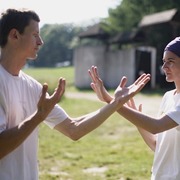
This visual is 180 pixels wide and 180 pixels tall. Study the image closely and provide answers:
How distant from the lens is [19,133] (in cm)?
195

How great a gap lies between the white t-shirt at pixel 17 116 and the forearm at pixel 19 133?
0.25 feet

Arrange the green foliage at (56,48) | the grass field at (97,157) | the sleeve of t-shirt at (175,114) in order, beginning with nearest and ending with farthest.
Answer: the sleeve of t-shirt at (175,114), the grass field at (97,157), the green foliage at (56,48)

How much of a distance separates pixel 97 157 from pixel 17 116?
15.8 feet

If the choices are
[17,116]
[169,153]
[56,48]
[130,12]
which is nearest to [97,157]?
[169,153]

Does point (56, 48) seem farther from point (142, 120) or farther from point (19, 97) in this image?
point (19, 97)

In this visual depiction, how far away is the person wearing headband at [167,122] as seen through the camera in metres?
2.49

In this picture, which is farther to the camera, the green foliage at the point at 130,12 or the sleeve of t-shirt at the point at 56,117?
the green foliage at the point at 130,12

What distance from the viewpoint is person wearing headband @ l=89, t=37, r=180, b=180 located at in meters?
2.49

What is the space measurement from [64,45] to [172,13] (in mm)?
60404

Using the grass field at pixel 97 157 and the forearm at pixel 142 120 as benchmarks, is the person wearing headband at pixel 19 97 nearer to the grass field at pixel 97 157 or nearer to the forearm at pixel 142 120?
the forearm at pixel 142 120

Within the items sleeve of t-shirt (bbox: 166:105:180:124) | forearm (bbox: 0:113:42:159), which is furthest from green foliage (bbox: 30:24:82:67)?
forearm (bbox: 0:113:42:159)

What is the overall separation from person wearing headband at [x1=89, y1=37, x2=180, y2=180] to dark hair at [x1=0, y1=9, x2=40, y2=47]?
0.65 metres

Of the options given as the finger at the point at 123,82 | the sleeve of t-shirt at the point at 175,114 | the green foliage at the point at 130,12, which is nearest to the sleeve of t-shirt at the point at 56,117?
the finger at the point at 123,82

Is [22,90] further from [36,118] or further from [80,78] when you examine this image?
[80,78]
